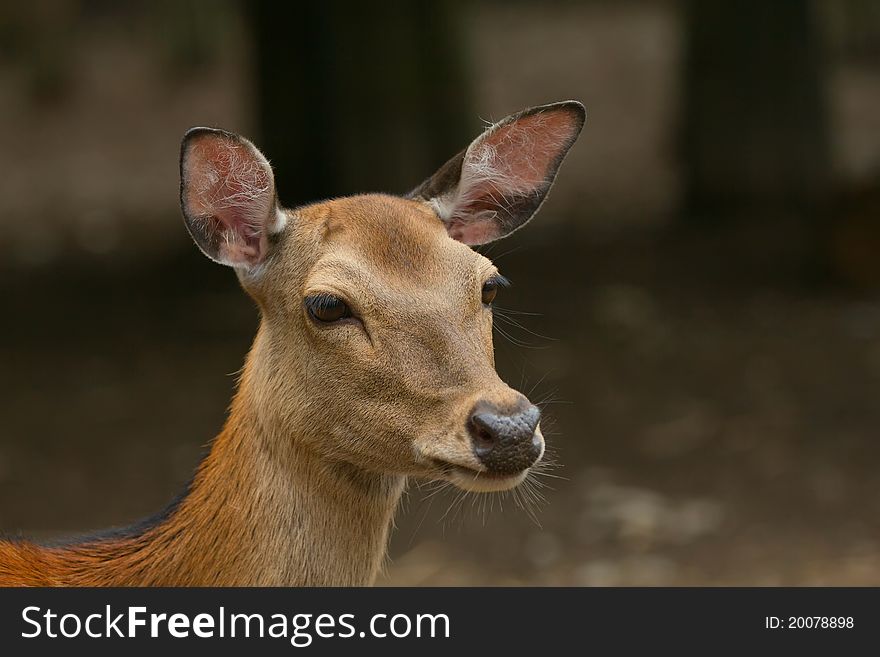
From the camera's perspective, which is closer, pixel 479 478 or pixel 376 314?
pixel 479 478

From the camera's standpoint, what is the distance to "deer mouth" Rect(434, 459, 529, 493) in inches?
134

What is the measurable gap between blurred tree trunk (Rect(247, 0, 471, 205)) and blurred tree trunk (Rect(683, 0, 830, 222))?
7.79 feet

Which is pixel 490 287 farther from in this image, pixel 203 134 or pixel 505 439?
pixel 203 134

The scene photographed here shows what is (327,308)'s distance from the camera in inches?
146

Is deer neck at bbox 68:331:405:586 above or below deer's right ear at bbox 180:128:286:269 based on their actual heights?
below

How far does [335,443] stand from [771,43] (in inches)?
393

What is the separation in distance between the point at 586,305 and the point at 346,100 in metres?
2.90

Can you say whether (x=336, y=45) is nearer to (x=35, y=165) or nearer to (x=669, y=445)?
(x=669, y=445)

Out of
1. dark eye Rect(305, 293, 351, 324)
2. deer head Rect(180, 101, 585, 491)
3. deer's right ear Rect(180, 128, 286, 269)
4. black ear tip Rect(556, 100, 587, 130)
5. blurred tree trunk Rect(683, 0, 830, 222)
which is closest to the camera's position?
deer head Rect(180, 101, 585, 491)

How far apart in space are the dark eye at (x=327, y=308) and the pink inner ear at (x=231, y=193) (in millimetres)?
345

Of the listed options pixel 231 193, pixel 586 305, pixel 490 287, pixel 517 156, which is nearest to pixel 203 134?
pixel 231 193

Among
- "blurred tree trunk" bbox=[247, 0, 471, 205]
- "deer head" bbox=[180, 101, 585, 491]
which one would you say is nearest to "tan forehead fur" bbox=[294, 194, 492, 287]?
"deer head" bbox=[180, 101, 585, 491]

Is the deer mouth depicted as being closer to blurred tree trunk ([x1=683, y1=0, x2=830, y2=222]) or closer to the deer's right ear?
the deer's right ear

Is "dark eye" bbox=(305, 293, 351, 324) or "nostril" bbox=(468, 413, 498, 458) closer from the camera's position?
"nostril" bbox=(468, 413, 498, 458)
